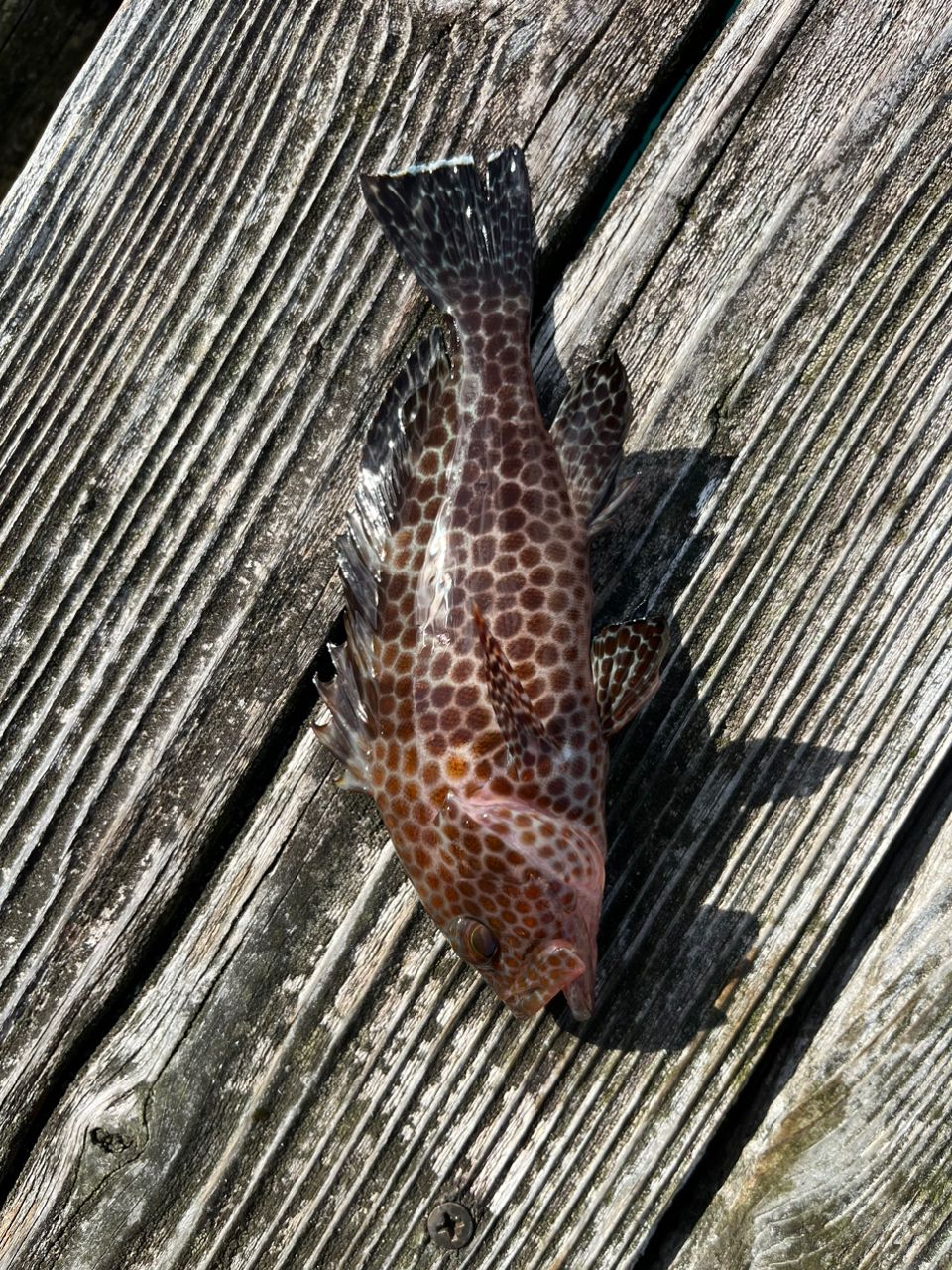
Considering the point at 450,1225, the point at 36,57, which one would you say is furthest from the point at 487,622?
the point at 36,57

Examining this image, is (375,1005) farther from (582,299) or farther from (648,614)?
(582,299)

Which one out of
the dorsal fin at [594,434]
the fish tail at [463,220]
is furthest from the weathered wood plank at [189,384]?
the dorsal fin at [594,434]

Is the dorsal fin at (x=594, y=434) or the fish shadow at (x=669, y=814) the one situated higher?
the dorsal fin at (x=594, y=434)

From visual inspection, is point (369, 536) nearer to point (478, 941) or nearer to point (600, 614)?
point (600, 614)

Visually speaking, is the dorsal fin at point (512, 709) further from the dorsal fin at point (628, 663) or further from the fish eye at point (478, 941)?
the fish eye at point (478, 941)

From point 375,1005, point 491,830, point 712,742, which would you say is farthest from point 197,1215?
point 712,742

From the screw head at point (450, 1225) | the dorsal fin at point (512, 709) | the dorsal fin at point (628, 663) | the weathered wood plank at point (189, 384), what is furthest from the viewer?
the weathered wood plank at point (189, 384)

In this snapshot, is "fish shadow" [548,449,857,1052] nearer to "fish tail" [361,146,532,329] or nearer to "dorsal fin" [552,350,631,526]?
"dorsal fin" [552,350,631,526]

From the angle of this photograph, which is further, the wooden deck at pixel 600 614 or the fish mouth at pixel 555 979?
the wooden deck at pixel 600 614
